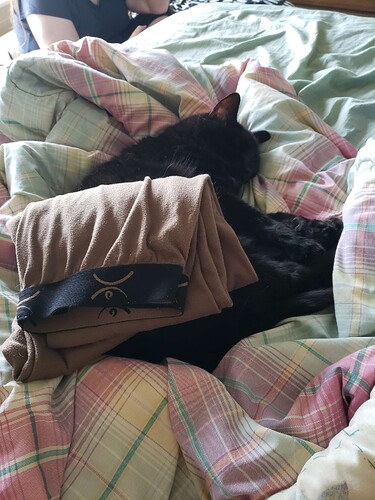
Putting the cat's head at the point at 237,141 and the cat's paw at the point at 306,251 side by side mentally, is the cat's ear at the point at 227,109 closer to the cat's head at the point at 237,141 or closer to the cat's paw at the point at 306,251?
the cat's head at the point at 237,141

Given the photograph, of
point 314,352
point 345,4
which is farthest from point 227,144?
point 345,4

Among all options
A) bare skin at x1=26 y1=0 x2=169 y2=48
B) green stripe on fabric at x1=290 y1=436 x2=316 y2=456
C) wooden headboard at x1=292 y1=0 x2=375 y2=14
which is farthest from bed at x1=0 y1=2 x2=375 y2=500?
wooden headboard at x1=292 y1=0 x2=375 y2=14

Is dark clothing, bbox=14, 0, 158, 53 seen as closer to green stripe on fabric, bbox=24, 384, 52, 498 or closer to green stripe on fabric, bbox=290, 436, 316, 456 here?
green stripe on fabric, bbox=24, 384, 52, 498

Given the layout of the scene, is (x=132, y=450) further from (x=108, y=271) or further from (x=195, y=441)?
(x=108, y=271)

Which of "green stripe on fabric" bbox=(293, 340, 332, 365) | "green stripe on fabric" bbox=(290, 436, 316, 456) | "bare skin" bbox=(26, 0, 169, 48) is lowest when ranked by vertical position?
"green stripe on fabric" bbox=(293, 340, 332, 365)

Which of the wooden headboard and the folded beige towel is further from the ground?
the folded beige towel

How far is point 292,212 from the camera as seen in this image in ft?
3.34

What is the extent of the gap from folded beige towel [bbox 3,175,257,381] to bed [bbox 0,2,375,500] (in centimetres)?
5

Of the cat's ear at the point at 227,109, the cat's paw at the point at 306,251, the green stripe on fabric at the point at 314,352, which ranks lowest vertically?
Result: the cat's paw at the point at 306,251

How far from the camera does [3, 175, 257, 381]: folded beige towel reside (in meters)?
0.58

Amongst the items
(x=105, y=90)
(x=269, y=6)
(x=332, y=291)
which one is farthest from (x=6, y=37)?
(x=332, y=291)

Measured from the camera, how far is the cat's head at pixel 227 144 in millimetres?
1104

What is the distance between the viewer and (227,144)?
1166mm

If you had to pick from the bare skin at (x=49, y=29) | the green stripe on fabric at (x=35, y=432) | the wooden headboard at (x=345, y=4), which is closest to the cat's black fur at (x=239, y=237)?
the green stripe on fabric at (x=35, y=432)
